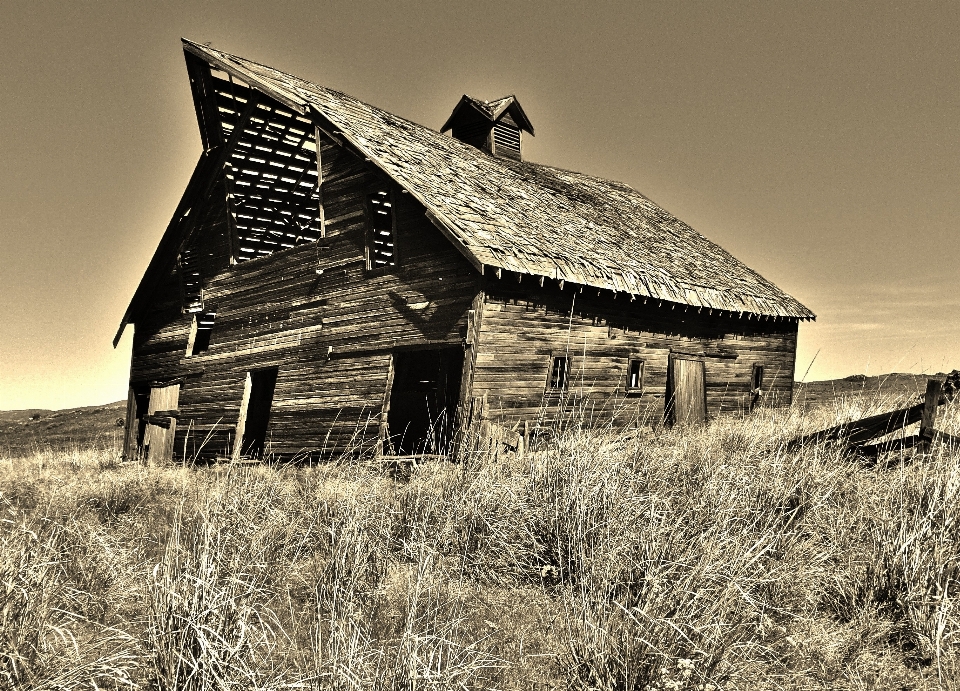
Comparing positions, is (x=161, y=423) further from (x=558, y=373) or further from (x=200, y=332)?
(x=558, y=373)

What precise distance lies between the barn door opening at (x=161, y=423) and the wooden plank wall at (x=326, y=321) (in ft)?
1.23

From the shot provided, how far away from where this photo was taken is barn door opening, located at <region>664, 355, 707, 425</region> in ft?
50.3

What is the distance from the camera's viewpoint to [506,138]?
22.7 meters

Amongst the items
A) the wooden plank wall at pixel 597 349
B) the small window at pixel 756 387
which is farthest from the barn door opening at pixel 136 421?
the small window at pixel 756 387

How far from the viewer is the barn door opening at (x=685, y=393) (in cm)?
1533

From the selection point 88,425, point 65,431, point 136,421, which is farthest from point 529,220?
point 88,425

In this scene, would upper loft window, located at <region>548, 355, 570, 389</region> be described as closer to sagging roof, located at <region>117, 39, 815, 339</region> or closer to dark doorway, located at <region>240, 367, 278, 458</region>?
sagging roof, located at <region>117, 39, 815, 339</region>

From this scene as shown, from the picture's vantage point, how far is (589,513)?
470 cm

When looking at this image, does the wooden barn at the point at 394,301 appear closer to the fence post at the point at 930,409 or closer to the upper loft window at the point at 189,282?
the upper loft window at the point at 189,282

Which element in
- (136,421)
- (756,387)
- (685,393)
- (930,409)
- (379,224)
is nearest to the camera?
(930,409)

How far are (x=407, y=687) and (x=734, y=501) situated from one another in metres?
2.94

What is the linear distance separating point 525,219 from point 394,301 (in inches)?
125

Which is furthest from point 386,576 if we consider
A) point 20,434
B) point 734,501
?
point 20,434

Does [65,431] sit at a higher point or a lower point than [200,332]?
lower
